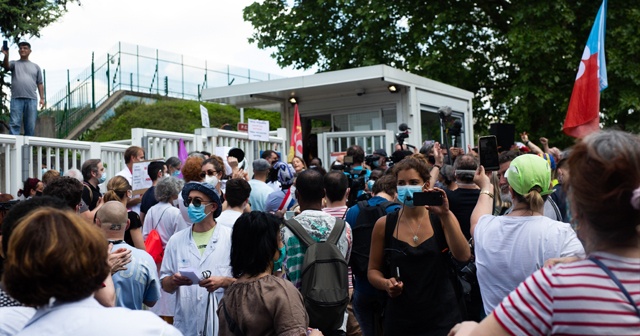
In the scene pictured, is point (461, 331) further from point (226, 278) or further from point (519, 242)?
point (226, 278)

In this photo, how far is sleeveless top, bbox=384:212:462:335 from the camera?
16.1ft

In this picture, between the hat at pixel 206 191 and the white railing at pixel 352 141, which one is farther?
the white railing at pixel 352 141

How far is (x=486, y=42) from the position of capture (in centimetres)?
2430

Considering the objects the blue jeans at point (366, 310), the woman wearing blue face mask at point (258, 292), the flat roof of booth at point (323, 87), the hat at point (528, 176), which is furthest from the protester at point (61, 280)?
the flat roof of booth at point (323, 87)

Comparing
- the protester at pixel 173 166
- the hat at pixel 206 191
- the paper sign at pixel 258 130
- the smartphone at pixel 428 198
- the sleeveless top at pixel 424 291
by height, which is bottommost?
the sleeveless top at pixel 424 291

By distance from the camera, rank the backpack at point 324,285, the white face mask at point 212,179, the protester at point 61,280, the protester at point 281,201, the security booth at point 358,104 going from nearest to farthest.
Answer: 1. the protester at point 61,280
2. the backpack at point 324,285
3. the white face mask at point 212,179
4. the protester at point 281,201
5. the security booth at point 358,104

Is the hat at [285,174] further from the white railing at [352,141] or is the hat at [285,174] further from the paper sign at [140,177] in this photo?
the white railing at [352,141]

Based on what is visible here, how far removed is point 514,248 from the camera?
12.8ft

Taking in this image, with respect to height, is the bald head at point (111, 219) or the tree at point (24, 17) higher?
the tree at point (24, 17)

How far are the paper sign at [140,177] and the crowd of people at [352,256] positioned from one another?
0.75 m

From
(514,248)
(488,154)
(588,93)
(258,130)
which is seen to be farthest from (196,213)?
(258,130)

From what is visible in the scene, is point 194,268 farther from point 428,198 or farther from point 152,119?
point 152,119

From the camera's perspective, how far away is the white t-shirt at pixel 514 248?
382cm

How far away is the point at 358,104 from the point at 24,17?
7.75 m
